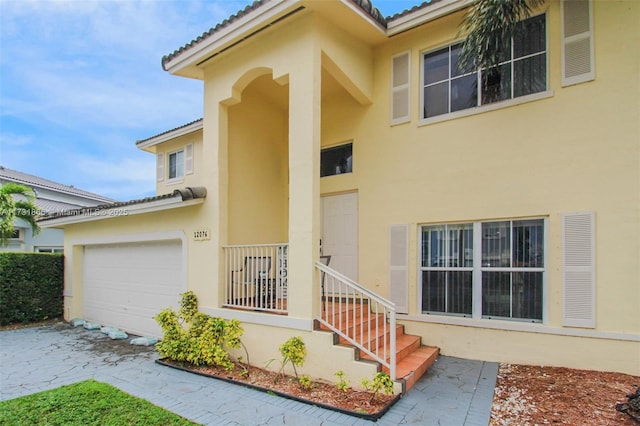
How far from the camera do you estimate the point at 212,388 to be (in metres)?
5.41

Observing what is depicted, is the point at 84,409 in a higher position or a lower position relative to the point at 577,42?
lower

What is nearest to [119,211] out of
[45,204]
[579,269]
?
[579,269]

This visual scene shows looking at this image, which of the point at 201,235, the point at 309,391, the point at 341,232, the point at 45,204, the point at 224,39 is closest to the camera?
the point at 309,391

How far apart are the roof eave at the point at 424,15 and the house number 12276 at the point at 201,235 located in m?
5.75

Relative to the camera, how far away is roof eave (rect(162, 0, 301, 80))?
19.3 ft

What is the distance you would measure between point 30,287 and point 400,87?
41.8 feet

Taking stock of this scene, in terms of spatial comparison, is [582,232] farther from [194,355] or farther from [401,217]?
[194,355]

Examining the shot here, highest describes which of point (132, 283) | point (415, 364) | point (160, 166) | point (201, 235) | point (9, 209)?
point (160, 166)

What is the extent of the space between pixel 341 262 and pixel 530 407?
440 centimetres

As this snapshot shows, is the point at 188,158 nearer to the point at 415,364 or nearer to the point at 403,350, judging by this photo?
the point at 403,350

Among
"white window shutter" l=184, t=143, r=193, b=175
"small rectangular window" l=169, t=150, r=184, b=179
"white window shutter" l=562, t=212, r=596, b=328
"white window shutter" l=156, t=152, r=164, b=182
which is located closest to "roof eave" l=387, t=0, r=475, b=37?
"white window shutter" l=562, t=212, r=596, b=328

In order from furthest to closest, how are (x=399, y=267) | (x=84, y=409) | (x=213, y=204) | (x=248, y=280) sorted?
(x=213, y=204)
(x=399, y=267)
(x=248, y=280)
(x=84, y=409)

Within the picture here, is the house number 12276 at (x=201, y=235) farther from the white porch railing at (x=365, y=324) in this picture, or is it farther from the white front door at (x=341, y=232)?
the white porch railing at (x=365, y=324)

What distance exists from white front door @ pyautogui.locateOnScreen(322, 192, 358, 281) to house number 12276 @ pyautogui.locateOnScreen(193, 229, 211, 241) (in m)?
2.73
